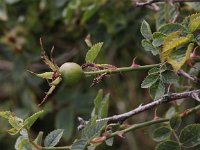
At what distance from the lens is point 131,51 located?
6.50ft

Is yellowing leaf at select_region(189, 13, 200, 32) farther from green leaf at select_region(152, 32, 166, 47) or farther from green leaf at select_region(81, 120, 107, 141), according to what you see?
green leaf at select_region(81, 120, 107, 141)

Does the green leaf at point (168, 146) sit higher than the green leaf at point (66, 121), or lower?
lower

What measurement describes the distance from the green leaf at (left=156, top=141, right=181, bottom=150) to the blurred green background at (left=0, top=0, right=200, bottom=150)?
71 centimetres

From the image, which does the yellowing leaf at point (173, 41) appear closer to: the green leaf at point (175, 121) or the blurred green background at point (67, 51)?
the green leaf at point (175, 121)

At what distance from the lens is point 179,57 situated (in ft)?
2.92

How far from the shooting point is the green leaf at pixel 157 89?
948 mm

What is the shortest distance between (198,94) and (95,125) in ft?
0.65

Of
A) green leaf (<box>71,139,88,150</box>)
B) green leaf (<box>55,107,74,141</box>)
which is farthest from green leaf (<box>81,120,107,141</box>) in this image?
green leaf (<box>55,107,74,141</box>)

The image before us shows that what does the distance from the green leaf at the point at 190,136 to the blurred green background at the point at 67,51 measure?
0.70m

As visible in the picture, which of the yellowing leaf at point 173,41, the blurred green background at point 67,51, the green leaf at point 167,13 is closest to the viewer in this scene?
the yellowing leaf at point 173,41

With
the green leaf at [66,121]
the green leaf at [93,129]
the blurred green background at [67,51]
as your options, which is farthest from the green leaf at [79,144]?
the green leaf at [66,121]

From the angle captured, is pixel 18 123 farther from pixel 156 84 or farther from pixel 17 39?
pixel 17 39

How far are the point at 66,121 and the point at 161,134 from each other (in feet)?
2.81

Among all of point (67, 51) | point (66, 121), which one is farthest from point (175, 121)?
point (67, 51)
